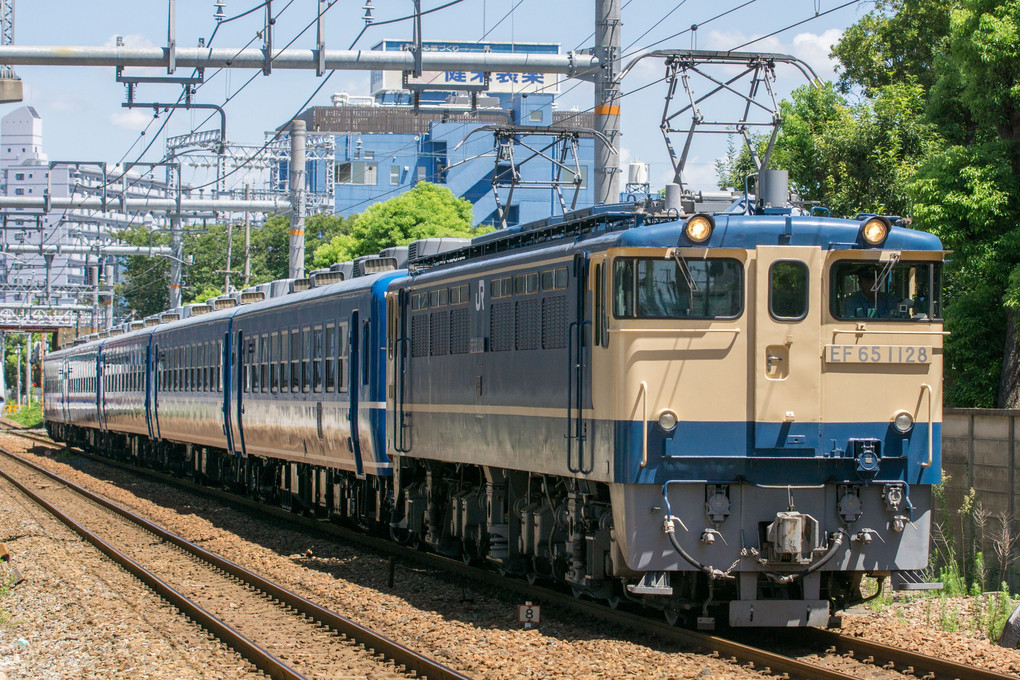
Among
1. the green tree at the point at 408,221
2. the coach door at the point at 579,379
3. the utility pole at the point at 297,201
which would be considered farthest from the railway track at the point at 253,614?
the green tree at the point at 408,221

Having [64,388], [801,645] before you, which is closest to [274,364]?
[801,645]

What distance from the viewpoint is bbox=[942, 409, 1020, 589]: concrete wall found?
13596mm

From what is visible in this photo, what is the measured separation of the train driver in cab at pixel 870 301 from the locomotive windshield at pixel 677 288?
0.89 metres

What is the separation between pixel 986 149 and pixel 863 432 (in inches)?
425

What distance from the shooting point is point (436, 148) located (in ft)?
300

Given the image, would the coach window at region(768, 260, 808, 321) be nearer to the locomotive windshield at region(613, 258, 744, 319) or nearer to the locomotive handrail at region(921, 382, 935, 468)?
the locomotive windshield at region(613, 258, 744, 319)

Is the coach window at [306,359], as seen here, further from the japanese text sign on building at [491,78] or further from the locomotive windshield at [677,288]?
the japanese text sign on building at [491,78]

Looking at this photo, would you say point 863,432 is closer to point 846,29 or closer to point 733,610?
point 733,610

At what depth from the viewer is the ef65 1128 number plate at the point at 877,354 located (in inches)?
418

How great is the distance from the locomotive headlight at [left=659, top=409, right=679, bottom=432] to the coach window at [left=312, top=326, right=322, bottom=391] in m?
9.82

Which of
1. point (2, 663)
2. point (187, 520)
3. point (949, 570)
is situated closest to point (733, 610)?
point (949, 570)

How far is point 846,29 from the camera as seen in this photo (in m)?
31.4

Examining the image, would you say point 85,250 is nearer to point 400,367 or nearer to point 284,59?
point 284,59

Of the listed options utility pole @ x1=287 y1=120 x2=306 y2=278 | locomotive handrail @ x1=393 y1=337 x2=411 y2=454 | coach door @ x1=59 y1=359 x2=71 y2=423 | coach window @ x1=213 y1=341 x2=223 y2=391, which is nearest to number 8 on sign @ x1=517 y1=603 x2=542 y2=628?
locomotive handrail @ x1=393 y1=337 x2=411 y2=454
